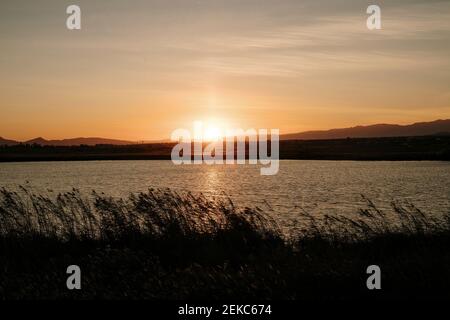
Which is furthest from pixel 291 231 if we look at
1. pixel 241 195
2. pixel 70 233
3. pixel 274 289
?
pixel 241 195

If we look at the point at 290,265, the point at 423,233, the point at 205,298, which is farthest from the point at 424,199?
the point at 205,298

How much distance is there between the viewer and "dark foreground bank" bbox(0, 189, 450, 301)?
9.36 meters

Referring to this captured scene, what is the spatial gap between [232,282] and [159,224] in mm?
6232

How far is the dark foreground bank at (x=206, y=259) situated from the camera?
30.7 ft

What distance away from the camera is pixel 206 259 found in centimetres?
1261

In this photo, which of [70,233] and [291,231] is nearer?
[70,233]

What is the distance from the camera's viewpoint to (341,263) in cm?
1081
